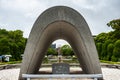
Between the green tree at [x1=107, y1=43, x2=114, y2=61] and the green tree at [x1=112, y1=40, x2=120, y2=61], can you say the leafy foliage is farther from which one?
the green tree at [x1=112, y1=40, x2=120, y2=61]

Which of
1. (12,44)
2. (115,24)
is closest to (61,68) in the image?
(12,44)

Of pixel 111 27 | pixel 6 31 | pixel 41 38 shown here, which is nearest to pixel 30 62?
pixel 41 38

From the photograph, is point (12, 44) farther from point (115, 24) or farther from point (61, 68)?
point (61, 68)

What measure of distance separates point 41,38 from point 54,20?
117cm

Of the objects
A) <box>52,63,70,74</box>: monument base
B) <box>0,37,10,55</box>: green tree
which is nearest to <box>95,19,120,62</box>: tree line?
<box>0,37,10,55</box>: green tree

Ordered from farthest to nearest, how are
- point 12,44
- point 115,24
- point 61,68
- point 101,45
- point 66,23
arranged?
point 101,45
point 115,24
point 12,44
point 61,68
point 66,23

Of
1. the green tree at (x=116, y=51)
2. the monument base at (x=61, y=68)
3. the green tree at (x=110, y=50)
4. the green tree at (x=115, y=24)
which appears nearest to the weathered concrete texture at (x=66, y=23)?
the monument base at (x=61, y=68)

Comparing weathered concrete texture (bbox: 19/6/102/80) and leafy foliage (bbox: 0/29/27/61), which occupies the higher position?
leafy foliage (bbox: 0/29/27/61)

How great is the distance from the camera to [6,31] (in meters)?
53.2

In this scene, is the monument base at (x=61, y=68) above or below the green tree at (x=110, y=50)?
below

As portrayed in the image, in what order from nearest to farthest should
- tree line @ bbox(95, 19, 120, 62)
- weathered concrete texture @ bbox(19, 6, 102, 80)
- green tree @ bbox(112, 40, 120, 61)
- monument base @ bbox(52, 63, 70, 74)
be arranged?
weathered concrete texture @ bbox(19, 6, 102, 80) → monument base @ bbox(52, 63, 70, 74) → green tree @ bbox(112, 40, 120, 61) → tree line @ bbox(95, 19, 120, 62)

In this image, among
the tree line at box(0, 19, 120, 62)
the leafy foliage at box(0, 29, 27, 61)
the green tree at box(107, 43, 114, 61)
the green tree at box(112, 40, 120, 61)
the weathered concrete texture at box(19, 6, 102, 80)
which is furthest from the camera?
the leafy foliage at box(0, 29, 27, 61)

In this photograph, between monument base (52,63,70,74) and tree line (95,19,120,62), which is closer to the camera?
monument base (52,63,70,74)

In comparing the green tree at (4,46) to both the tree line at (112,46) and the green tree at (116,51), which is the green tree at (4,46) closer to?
the tree line at (112,46)
